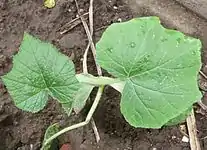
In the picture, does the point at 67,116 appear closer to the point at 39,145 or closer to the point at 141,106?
the point at 39,145

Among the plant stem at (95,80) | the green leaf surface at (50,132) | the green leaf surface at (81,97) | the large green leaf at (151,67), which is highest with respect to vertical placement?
the large green leaf at (151,67)

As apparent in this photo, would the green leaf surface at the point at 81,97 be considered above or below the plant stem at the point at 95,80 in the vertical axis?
below

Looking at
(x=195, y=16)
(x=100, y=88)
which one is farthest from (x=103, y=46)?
(x=195, y=16)

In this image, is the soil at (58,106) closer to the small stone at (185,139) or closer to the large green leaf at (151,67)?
the small stone at (185,139)

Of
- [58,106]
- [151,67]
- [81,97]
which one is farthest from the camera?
[58,106]

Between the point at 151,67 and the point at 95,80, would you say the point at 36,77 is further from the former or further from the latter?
the point at 151,67

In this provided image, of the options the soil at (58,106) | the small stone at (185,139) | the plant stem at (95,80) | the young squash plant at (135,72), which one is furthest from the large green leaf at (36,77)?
the small stone at (185,139)

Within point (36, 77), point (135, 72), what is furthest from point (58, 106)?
point (135, 72)

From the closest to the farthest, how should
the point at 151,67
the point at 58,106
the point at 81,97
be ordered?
1. the point at 151,67
2. the point at 81,97
3. the point at 58,106
